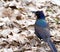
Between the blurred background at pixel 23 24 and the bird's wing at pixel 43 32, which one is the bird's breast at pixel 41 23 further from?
the blurred background at pixel 23 24

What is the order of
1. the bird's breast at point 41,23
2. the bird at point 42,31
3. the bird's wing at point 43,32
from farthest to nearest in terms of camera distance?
the bird's breast at point 41,23 < the bird's wing at point 43,32 < the bird at point 42,31

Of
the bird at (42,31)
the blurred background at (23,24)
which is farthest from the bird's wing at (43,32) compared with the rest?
the blurred background at (23,24)

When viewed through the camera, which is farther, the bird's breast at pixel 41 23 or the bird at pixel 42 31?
the bird's breast at pixel 41 23

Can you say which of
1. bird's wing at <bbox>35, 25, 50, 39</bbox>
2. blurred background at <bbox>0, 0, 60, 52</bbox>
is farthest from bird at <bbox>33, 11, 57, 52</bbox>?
blurred background at <bbox>0, 0, 60, 52</bbox>

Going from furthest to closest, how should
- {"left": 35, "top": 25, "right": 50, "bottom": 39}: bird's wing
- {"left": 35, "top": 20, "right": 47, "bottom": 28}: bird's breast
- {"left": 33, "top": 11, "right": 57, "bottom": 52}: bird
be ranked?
{"left": 35, "top": 20, "right": 47, "bottom": 28}: bird's breast, {"left": 35, "top": 25, "right": 50, "bottom": 39}: bird's wing, {"left": 33, "top": 11, "right": 57, "bottom": 52}: bird

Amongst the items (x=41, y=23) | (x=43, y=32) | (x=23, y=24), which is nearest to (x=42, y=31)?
(x=43, y=32)

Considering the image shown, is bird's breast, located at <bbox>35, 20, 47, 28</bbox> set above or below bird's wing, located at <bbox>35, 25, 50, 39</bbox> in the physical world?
above

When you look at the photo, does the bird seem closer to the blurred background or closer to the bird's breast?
the bird's breast

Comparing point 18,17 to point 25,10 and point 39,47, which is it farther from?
point 39,47

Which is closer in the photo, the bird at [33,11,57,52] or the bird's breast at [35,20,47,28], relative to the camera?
the bird at [33,11,57,52]

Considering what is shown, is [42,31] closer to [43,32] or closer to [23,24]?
[43,32]

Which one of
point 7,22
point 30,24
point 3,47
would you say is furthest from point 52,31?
point 3,47

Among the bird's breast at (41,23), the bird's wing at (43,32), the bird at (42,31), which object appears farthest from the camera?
the bird's breast at (41,23)

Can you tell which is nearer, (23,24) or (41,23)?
(41,23)
